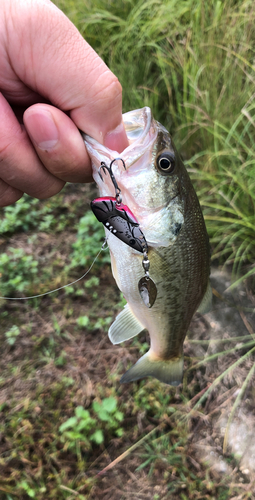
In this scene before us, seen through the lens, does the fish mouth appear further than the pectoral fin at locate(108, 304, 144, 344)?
No

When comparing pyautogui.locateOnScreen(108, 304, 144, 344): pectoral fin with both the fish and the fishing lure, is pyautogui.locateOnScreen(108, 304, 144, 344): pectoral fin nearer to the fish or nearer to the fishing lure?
the fish

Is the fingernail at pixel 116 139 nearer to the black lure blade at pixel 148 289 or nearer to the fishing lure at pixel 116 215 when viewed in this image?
the fishing lure at pixel 116 215

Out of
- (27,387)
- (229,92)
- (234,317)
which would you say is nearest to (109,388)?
(27,387)

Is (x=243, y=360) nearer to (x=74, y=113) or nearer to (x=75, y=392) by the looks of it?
(x=75, y=392)

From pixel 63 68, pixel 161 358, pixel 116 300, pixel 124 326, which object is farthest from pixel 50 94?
pixel 116 300

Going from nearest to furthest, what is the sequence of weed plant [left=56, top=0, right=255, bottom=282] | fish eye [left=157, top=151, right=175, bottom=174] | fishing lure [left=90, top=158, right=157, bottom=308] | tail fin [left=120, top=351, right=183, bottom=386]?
fishing lure [left=90, top=158, right=157, bottom=308] → fish eye [left=157, top=151, right=175, bottom=174] → tail fin [left=120, top=351, right=183, bottom=386] → weed plant [left=56, top=0, right=255, bottom=282]

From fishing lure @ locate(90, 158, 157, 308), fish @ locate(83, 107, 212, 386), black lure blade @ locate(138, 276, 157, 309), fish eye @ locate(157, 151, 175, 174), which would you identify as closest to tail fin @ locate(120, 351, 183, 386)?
fish @ locate(83, 107, 212, 386)

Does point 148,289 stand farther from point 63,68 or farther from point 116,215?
point 63,68
